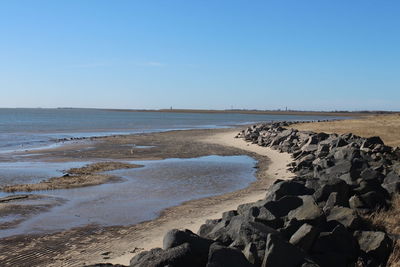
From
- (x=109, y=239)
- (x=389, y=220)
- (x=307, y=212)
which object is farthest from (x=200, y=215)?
(x=389, y=220)

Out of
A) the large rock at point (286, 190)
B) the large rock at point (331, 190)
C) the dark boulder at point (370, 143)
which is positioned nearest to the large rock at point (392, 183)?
the large rock at point (331, 190)

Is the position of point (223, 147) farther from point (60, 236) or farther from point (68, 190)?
point (60, 236)

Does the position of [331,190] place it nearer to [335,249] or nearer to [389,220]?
[389,220]

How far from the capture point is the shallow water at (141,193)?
11711mm

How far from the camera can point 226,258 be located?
594 centimetres

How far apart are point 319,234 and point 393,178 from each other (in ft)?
18.3

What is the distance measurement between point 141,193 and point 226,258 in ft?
32.5

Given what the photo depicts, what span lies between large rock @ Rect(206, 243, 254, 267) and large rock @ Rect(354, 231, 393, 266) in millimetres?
2022

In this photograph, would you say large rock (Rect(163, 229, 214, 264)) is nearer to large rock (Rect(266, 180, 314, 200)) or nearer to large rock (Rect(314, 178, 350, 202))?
large rock (Rect(266, 180, 314, 200))

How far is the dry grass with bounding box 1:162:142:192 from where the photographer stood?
1623 centimetres

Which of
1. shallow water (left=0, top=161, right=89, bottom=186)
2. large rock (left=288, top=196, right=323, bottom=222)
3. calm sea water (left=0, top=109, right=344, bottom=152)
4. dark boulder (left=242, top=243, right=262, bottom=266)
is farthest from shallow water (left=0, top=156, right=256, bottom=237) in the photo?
calm sea water (left=0, top=109, right=344, bottom=152)

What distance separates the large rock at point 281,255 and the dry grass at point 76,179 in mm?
11812

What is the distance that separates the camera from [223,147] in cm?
3391

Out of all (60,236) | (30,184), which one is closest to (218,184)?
(30,184)
